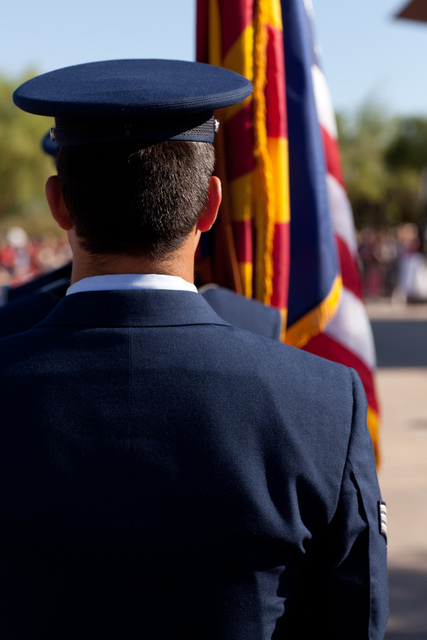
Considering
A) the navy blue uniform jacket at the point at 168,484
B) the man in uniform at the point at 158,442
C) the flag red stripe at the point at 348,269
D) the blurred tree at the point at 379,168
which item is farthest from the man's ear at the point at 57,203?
the blurred tree at the point at 379,168

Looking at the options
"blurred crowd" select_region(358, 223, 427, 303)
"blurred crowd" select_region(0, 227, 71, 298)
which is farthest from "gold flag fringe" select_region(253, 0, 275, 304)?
"blurred crowd" select_region(0, 227, 71, 298)

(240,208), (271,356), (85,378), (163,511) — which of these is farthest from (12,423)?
Answer: (240,208)

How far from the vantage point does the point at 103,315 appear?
109cm

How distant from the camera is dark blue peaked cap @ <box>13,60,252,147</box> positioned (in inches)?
41.9

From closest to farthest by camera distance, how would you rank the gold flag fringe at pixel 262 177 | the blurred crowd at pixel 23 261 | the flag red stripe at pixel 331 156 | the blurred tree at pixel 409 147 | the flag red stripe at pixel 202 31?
the gold flag fringe at pixel 262 177 → the flag red stripe at pixel 202 31 → the flag red stripe at pixel 331 156 → the blurred crowd at pixel 23 261 → the blurred tree at pixel 409 147

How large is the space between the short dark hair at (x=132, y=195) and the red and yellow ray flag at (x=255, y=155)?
3.94ft

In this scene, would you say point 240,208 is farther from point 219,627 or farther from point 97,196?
point 219,627

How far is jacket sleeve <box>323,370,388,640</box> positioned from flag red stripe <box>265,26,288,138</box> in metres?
1.35

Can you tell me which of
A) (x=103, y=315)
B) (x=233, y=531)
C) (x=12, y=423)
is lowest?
(x=233, y=531)

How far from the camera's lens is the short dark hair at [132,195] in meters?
1.03

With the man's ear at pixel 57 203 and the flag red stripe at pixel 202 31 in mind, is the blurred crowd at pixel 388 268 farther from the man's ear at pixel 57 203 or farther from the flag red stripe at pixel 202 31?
the man's ear at pixel 57 203

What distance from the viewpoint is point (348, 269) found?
8.87 feet

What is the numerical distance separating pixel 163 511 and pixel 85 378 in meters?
0.20

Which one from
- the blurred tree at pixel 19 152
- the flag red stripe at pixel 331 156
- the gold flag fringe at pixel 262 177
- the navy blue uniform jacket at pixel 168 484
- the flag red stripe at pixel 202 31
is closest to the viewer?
the navy blue uniform jacket at pixel 168 484
